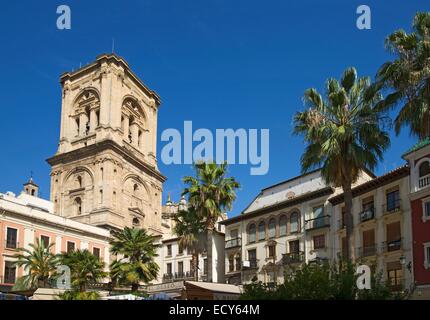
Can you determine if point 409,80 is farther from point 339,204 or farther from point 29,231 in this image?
point 29,231

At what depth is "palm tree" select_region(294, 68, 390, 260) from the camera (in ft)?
84.6

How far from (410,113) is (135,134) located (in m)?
61.8

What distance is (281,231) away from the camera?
50.2 m

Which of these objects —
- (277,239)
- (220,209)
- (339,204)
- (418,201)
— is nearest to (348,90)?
(418,201)

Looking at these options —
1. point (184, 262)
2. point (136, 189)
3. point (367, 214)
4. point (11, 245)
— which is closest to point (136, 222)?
point (136, 189)

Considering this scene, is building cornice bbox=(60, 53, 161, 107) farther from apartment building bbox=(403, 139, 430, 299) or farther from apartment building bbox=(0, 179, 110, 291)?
apartment building bbox=(403, 139, 430, 299)

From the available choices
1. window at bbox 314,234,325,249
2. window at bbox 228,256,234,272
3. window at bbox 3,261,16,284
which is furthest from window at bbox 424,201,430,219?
window at bbox 3,261,16,284

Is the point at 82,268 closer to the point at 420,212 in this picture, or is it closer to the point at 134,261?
the point at 134,261

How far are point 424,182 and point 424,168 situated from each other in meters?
0.89

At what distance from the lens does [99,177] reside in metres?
68.7

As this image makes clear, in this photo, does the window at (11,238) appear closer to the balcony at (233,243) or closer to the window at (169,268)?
the window at (169,268)

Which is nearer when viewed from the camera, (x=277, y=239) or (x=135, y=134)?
(x=277, y=239)

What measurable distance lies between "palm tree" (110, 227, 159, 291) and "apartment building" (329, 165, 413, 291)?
1555 cm

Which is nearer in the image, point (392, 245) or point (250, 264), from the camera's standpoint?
point (392, 245)
